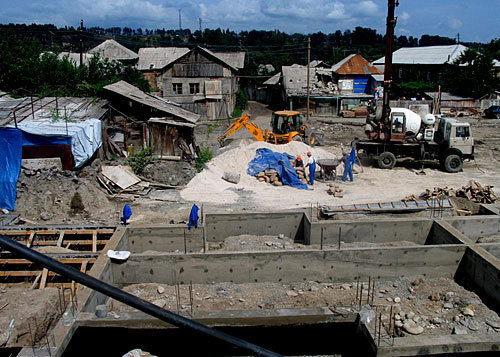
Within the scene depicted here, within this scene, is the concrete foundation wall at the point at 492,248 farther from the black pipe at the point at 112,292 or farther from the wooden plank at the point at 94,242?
the black pipe at the point at 112,292

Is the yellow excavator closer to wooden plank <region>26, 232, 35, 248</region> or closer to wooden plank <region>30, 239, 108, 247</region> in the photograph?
wooden plank <region>30, 239, 108, 247</region>

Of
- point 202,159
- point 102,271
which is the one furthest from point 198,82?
point 102,271

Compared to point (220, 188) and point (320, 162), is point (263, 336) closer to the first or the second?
point (220, 188)

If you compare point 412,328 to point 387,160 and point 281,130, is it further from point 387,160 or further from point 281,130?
point 281,130

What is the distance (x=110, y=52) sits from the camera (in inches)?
1689

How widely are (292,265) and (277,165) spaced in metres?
8.77

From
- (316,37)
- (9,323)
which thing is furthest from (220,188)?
(316,37)

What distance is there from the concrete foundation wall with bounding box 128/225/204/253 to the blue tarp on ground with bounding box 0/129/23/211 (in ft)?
17.9

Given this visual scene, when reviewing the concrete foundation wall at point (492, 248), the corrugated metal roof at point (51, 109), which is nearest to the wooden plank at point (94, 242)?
the corrugated metal roof at point (51, 109)

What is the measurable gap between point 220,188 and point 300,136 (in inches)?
273

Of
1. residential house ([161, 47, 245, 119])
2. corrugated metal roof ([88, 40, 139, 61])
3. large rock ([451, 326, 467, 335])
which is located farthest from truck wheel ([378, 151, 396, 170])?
corrugated metal roof ([88, 40, 139, 61])

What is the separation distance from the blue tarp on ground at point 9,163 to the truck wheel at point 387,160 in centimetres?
1462

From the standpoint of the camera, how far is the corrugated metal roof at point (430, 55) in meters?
43.1

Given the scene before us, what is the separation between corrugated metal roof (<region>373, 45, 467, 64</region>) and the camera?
43.1 meters
